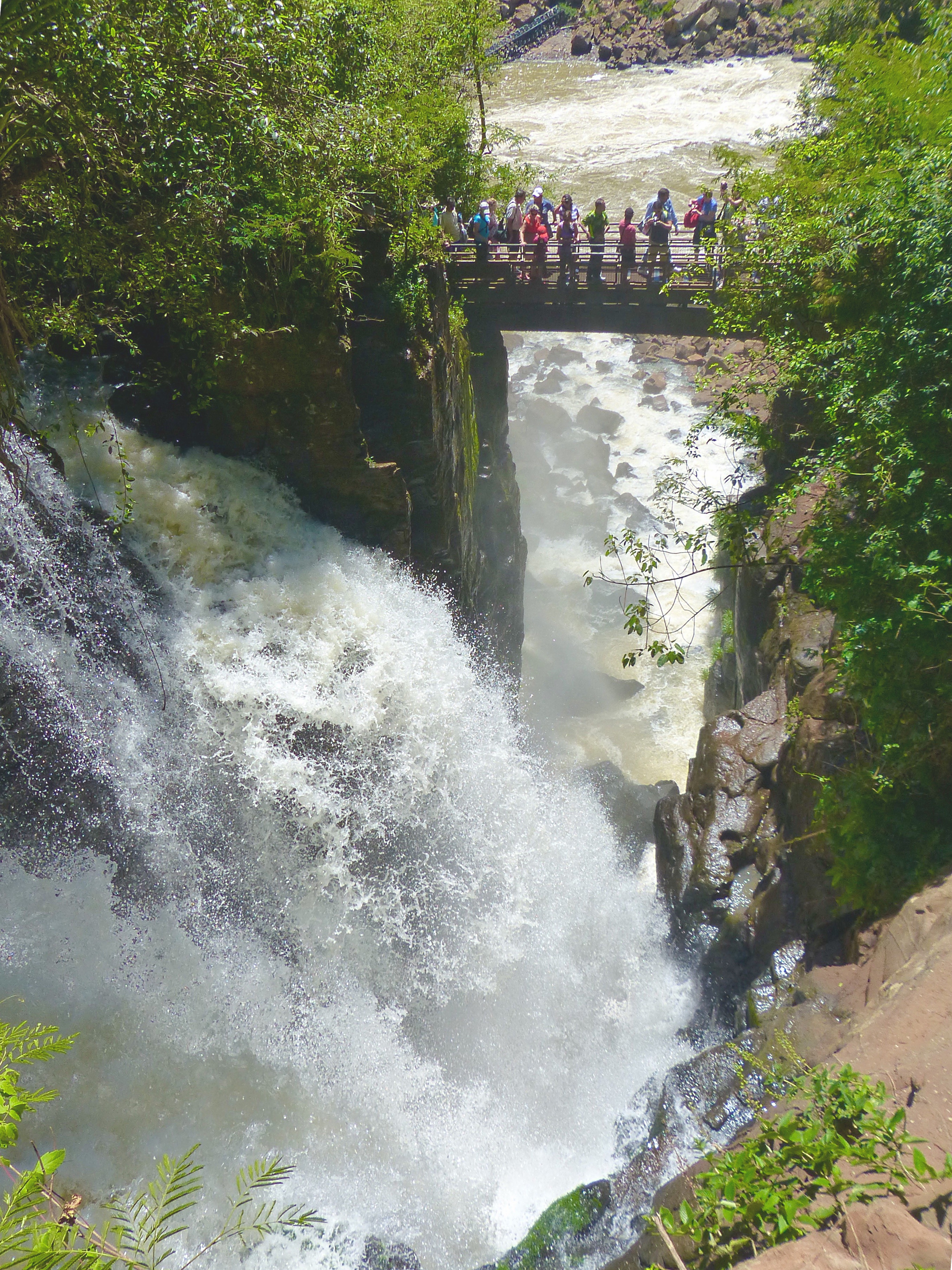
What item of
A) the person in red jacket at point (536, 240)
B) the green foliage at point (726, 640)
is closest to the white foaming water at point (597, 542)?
the green foliage at point (726, 640)

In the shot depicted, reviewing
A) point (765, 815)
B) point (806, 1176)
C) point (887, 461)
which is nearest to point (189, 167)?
point (887, 461)

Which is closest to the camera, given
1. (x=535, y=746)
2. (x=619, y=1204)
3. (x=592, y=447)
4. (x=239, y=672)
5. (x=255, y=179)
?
(x=619, y=1204)

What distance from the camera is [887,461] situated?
7.04 metres

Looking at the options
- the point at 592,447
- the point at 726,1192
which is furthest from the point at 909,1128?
the point at 592,447

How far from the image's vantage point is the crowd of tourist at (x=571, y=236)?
521 inches

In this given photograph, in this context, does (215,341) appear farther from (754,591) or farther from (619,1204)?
(619,1204)

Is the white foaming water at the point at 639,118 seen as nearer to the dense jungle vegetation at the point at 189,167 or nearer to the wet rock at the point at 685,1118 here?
the dense jungle vegetation at the point at 189,167

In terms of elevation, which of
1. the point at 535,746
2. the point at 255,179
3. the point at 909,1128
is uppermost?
the point at 255,179

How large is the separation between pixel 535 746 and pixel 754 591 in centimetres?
546

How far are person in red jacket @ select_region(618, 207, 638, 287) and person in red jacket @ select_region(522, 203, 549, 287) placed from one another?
1305mm

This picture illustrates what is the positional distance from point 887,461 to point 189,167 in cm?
695

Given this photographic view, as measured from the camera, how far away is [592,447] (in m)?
21.1

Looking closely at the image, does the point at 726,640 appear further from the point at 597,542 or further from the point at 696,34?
the point at 696,34

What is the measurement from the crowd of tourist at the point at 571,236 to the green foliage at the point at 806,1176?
1188cm
